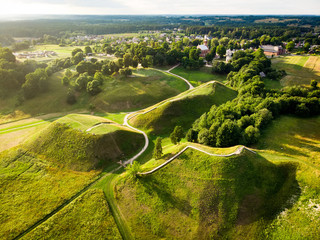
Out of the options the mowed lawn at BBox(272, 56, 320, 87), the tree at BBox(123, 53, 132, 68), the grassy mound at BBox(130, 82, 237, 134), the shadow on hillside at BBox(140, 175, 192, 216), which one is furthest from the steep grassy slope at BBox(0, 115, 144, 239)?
the mowed lawn at BBox(272, 56, 320, 87)

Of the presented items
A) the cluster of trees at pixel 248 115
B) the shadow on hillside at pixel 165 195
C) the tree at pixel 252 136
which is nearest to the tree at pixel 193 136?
the cluster of trees at pixel 248 115

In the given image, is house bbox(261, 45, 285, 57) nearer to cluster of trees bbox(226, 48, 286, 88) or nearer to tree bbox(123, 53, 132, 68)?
cluster of trees bbox(226, 48, 286, 88)

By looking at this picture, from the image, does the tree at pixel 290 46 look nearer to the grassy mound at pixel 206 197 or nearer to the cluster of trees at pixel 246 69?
the cluster of trees at pixel 246 69

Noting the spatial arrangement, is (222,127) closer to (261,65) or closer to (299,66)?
(261,65)

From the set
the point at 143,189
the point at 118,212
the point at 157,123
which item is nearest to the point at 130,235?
the point at 118,212

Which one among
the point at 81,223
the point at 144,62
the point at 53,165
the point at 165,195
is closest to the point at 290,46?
the point at 144,62

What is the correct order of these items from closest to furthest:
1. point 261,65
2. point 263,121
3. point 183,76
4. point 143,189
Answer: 1. point 143,189
2. point 263,121
3. point 261,65
4. point 183,76
